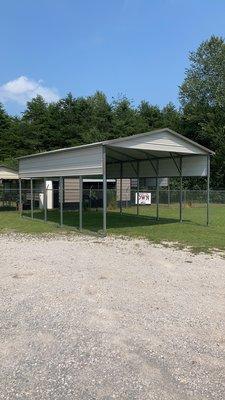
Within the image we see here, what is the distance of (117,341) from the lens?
4996mm

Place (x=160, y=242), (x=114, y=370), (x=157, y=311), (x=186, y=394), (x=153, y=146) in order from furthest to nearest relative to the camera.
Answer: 1. (x=153, y=146)
2. (x=160, y=242)
3. (x=157, y=311)
4. (x=114, y=370)
5. (x=186, y=394)

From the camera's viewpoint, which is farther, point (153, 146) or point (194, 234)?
point (153, 146)

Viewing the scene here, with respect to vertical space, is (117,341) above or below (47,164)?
below

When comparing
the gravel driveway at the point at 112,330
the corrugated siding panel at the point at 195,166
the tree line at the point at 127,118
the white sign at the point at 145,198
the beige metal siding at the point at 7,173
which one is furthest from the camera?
the tree line at the point at 127,118

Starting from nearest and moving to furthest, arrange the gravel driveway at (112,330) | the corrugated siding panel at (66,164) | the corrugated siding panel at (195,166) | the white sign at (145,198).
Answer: the gravel driveway at (112,330) → the corrugated siding panel at (66,164) → the corrugated siding panel at (195,166) → the white sign at (145,198)

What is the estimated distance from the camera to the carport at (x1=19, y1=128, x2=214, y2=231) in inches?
621

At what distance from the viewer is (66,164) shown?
18.1m

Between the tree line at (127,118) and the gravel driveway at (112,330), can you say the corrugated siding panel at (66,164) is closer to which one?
the gravel driveway at (112,330)

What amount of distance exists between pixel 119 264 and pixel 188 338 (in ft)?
15.2

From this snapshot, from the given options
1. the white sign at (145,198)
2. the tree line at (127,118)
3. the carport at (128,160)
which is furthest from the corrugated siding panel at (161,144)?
the tree line at (127,118)

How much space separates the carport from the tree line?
62.9 feet

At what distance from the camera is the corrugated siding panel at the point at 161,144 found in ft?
52.6

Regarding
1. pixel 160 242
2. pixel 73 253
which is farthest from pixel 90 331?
pixel 160 242

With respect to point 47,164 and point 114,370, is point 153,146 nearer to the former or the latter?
point 47,164
